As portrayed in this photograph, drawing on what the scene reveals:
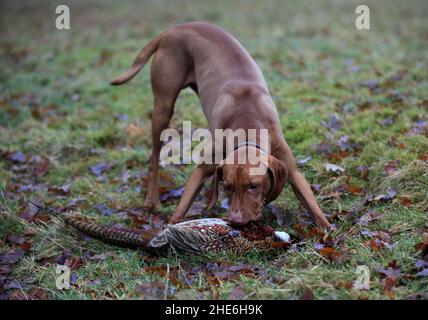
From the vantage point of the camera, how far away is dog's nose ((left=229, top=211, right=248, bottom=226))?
157 inches

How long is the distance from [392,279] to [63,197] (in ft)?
10.7

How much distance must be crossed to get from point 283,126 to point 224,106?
62.6 inches

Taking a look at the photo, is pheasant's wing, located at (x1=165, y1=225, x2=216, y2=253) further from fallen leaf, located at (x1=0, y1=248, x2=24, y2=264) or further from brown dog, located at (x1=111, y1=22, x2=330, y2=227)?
fallen leaf, located at (x1=0, y1=248, x2=24, y2=264)

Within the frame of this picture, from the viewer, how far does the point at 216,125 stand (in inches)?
192

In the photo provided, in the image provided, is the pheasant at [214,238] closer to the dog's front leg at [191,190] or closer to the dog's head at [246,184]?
the dog's head at [246,184]

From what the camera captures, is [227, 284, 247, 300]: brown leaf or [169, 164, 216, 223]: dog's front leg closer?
[227, 284, 247, 300]: brown leaf

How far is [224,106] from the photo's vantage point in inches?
193

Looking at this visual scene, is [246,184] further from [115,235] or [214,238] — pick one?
[115,235]

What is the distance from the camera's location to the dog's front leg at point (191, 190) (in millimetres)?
4699

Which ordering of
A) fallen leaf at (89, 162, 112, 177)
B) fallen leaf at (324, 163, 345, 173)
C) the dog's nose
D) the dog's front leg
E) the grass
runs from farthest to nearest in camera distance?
fallen leaf at (89, 162, 112, 177) → fallen leaf at (324, 163, 345, 173) → the dog's front leg → the dog's nose → the grass

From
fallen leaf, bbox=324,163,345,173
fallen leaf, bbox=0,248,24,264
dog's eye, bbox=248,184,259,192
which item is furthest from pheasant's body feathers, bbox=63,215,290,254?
fallen leaf, bbox=324,163,345,173

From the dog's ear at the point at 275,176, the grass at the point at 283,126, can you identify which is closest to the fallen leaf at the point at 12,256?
the grass at the point at 283,126
